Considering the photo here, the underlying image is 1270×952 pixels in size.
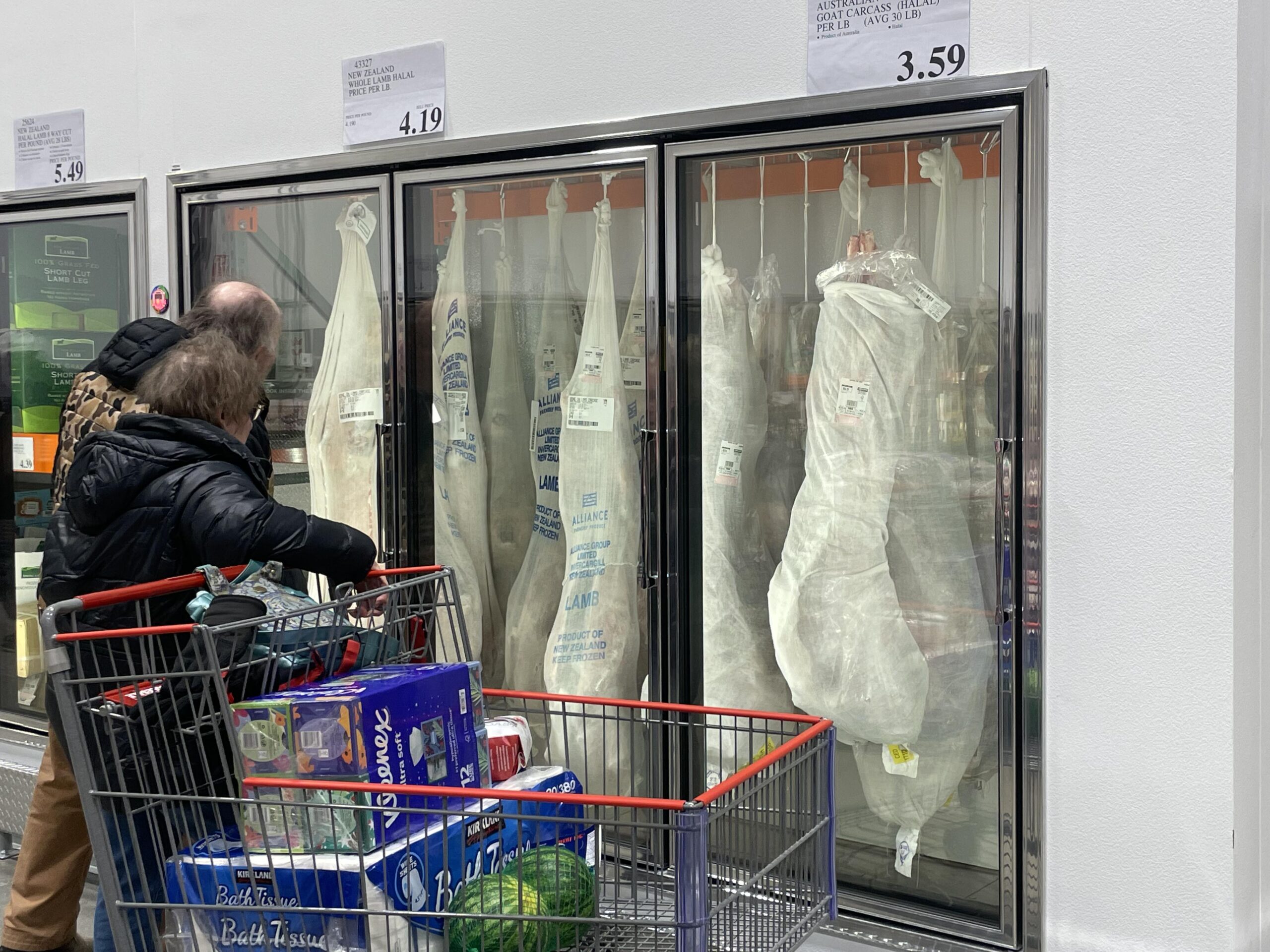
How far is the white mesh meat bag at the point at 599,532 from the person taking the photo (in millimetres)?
3111

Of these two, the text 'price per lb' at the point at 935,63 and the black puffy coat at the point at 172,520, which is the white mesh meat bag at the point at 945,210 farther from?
the black puffy coat at the point at 172,520

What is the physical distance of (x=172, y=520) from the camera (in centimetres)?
259

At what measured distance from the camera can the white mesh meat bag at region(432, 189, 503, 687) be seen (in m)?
3.38

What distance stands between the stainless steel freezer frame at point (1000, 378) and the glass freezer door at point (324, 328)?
480mm

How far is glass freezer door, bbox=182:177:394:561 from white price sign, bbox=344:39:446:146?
13cm

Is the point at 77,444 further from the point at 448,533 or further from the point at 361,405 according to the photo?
the point at 448,533

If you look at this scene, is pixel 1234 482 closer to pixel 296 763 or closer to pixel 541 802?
pixel 541 802

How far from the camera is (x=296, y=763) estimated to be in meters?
1.90

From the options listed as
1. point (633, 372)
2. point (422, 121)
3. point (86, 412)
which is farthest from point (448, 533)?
point (422, 121)

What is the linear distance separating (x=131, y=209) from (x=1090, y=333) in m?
2.76

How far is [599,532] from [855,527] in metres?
0.63

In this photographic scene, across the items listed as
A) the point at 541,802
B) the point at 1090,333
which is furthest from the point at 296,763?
the point at 1090,333

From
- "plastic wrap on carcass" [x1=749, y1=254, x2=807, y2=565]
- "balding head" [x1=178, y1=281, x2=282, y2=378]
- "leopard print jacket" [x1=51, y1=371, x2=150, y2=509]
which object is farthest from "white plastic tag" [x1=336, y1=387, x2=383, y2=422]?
"plastic wrap on carcass" [x1=749, y1=254, x2=807, y2=565]

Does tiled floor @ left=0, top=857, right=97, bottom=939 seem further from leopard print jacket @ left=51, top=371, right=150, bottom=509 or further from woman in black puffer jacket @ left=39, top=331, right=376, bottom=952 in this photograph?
leopard print jacket @ left=51, top=371, right=150, bottom=509
